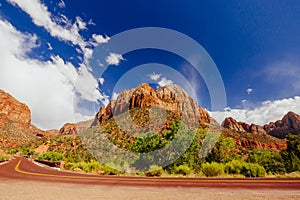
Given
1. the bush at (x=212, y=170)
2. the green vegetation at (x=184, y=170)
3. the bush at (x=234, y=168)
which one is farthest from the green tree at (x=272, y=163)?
the green vegetation at (x=184, y=170)

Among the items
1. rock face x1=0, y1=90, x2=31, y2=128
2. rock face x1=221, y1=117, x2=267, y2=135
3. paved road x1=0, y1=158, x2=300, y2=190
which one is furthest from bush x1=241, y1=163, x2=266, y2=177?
rock face x1=0, y1=90, x2=31, y2=128

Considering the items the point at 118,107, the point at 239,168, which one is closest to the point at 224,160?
the point at 239,168

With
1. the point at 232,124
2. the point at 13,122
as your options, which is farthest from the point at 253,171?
the point at 232,124

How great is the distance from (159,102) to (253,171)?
304 ft

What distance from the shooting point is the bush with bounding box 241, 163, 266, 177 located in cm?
1461

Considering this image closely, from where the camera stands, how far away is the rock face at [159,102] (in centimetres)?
10759

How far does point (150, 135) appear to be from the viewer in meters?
23.2

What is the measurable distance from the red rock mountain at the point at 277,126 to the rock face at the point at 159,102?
3888cm

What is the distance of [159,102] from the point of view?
Result: 107250 millimetres

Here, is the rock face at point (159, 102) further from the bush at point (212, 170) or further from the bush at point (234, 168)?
the bush at point (212, 170)

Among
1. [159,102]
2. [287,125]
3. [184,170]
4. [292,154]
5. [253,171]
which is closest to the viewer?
[253,171]

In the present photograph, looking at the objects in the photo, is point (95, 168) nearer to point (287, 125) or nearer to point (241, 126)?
point (287, 125)

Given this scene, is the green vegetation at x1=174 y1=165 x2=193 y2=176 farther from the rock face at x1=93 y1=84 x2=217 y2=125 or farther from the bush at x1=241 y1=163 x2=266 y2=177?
the rock face at x1=93 y1=84 x2=217 y2=125

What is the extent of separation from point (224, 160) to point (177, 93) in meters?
120
